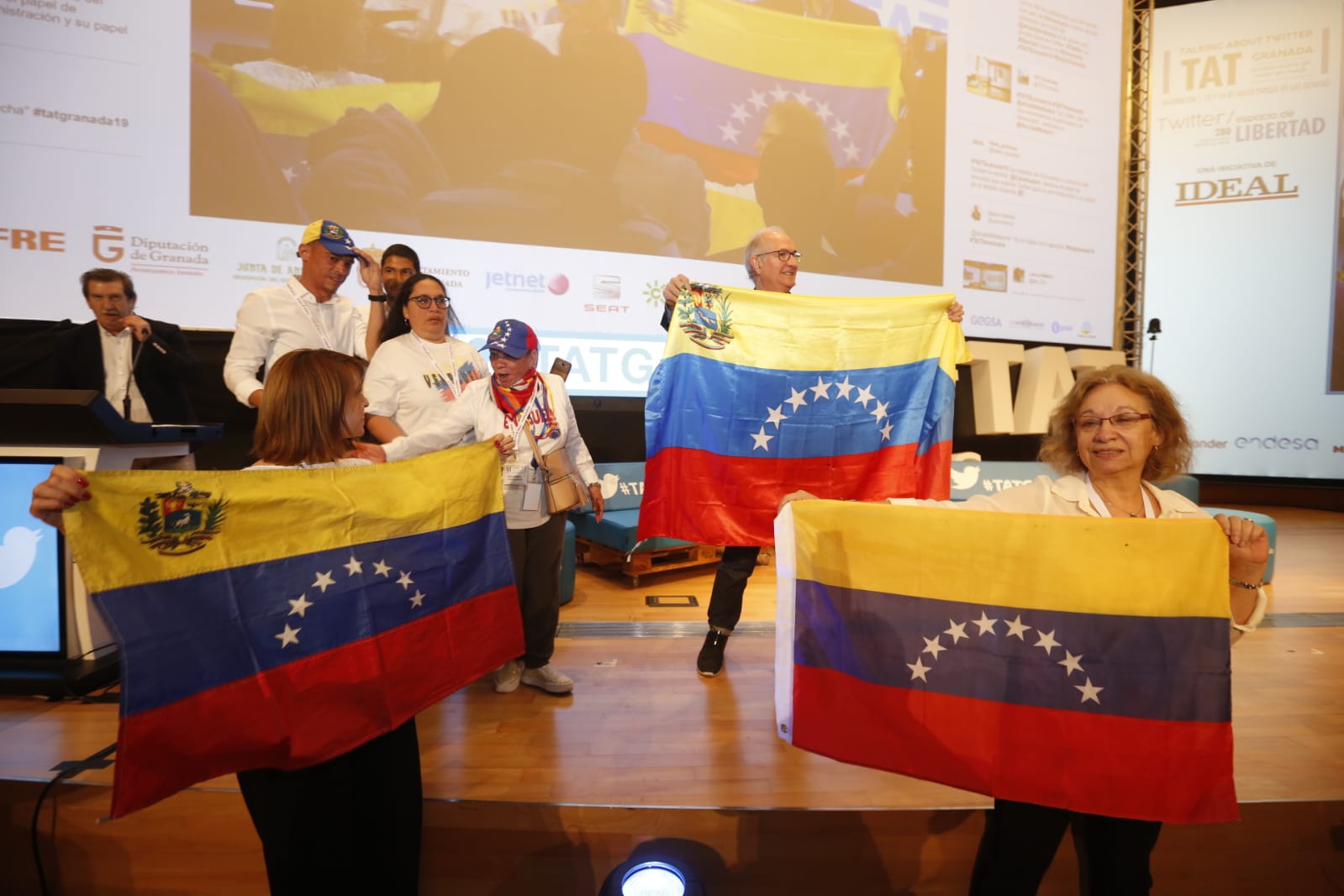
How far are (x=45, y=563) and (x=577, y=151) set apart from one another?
357 centimetres

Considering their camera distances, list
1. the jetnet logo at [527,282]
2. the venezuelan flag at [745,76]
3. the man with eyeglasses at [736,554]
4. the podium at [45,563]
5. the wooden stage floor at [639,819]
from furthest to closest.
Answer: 1. the venezuelan flag at [745,76]
2. the jetnet logo at [527,282]
3. the man with eyeglasses at [736,554]
4. the podium at [45,563]
5. the wooden stage floor at [639,819]

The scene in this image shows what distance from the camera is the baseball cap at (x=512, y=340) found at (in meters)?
2.38

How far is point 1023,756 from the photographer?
1466mm

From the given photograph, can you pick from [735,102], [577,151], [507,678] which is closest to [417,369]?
[507,678]

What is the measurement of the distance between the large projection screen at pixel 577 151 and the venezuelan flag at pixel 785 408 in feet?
5.77

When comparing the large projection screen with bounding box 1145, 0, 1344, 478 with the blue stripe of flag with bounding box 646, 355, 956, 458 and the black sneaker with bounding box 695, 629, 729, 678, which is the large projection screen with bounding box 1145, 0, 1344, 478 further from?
the black sneaker with bounding box 695, 629, 729, 678

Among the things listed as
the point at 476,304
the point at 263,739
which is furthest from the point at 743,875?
the point at 476,304

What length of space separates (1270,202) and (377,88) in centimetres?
963

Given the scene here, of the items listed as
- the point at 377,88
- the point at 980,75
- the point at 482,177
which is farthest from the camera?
the point at 980,75

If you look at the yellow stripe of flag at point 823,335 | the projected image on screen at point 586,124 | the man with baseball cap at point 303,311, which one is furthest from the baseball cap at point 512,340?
the projected image on screen at point 586,124

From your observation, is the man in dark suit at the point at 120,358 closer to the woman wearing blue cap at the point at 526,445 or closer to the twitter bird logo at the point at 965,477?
the woman wearing blue cap at the point at 526,445

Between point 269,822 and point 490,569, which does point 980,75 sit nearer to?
point 490,569

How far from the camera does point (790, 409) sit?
2.84 m

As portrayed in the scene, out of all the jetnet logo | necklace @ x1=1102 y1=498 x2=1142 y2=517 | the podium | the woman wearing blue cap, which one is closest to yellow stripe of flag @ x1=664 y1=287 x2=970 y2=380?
the woman wearing blue cap
